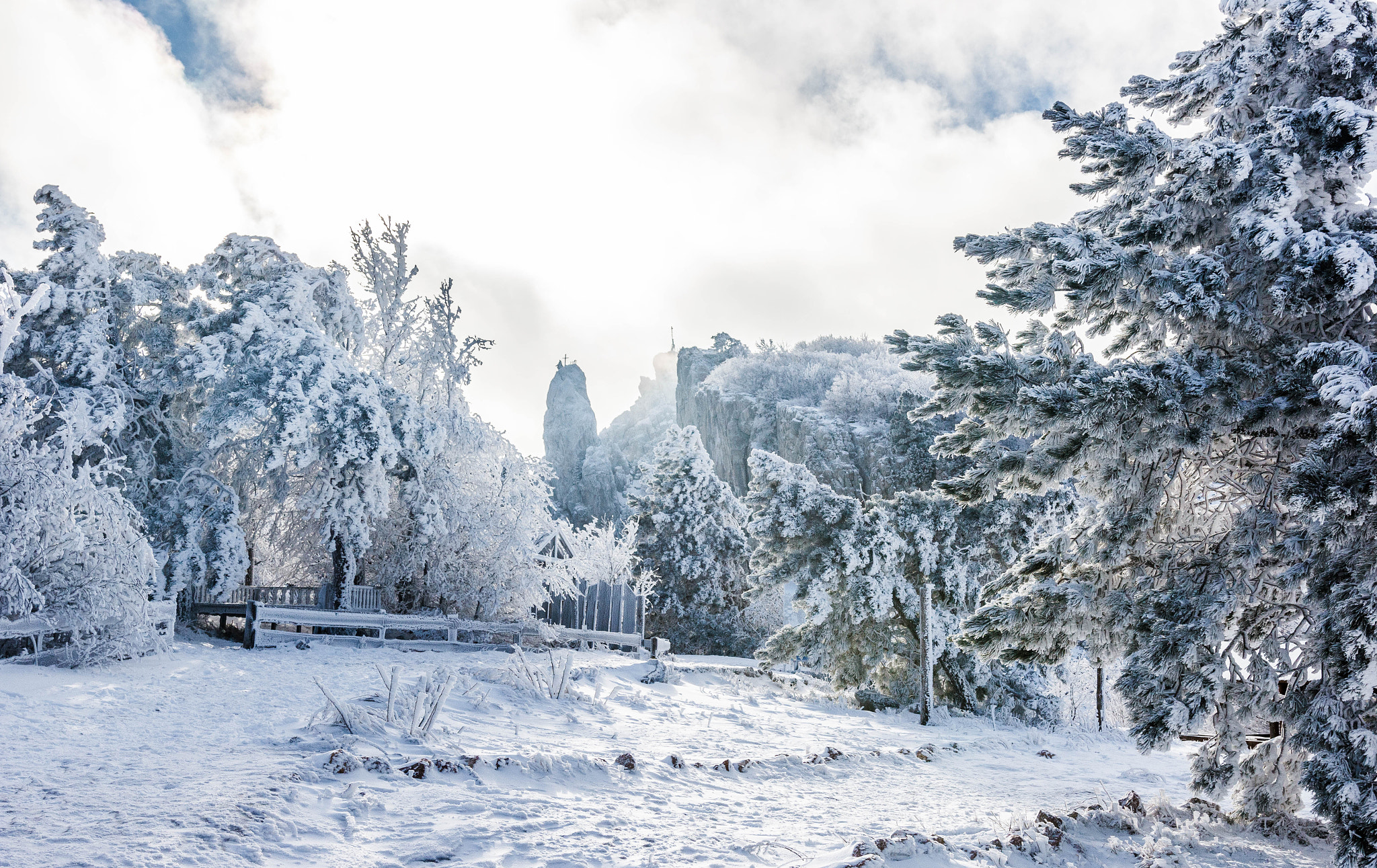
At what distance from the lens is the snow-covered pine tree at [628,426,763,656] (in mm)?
27734

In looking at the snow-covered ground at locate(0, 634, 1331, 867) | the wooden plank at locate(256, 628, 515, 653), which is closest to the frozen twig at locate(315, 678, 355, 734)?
the snow-covered ground at locate(0, 634, 1331, 867)

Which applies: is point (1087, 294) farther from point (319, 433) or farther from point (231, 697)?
point (319, 433)

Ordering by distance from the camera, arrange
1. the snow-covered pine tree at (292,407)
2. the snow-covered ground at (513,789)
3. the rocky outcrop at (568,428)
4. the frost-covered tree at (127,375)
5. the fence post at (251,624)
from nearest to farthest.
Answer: the snow-covered ground at (513,789) < the fence post at (251,624) < the snow-covered pine tree at (292,407) < the frost-covered tree at (127,375) < the rocky outcrop at (568,428)

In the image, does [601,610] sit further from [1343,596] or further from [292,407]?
[1343,596]

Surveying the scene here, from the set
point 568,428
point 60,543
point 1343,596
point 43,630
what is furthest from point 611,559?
point 568,428

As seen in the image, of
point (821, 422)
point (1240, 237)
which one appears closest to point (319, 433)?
point (1240, 237)

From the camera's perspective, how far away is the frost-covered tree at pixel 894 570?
46.2 feet

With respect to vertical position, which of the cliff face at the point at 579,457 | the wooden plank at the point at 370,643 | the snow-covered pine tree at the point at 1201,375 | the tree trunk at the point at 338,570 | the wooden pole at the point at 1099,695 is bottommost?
the wooden pole at the point at 1099,695

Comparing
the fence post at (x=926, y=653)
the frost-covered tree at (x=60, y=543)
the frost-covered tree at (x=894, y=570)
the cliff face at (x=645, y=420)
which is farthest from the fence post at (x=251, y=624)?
the cliff face at (x=645, y=420)

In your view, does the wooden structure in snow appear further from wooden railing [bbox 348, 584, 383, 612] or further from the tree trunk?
the tree trunk

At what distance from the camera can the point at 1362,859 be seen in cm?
468

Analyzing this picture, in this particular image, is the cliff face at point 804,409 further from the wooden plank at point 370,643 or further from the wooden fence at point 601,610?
the wooden plank at point 370,643

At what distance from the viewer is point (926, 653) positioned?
45.0 ft

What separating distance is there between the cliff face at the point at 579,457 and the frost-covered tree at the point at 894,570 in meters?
37.2
